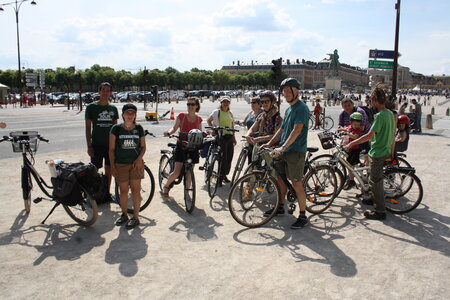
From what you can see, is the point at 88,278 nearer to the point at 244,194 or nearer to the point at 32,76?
the point at 244,194

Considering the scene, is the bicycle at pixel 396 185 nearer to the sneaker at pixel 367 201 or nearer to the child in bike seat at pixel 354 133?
the sneaker at pixel 367 201

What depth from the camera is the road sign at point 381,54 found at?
60.4ft

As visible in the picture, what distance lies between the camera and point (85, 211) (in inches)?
196

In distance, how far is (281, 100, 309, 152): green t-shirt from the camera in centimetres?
473

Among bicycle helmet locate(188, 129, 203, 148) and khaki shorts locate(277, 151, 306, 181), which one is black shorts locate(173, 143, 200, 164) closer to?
bicycle helmet locate(188, 129, 203, 148)

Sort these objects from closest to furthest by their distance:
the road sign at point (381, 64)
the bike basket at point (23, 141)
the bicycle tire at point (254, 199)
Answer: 1. the bicycle tire at point (254, 199)
2. the bike basket at point (23, 141)
3. the road sign at point (381, 64)

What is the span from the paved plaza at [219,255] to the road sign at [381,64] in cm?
1445

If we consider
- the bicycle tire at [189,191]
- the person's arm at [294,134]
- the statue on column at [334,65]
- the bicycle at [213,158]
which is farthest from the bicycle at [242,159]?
the statue on column at [334,65]

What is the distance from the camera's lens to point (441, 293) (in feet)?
11.3

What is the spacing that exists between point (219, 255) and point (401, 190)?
3.15m

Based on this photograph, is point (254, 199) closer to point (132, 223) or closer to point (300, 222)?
point (300, 222)

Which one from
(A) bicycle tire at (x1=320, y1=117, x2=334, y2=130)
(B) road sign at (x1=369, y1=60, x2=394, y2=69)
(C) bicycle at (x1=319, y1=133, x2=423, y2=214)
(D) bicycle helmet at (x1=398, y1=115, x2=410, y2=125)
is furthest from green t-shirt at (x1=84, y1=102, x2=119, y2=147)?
(A) bicycle tire at (x1=320, y1=117, x2=334, y2=130)

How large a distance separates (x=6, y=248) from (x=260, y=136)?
3.65 meters

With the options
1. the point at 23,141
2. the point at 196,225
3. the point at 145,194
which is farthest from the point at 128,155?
the point at 145,194
